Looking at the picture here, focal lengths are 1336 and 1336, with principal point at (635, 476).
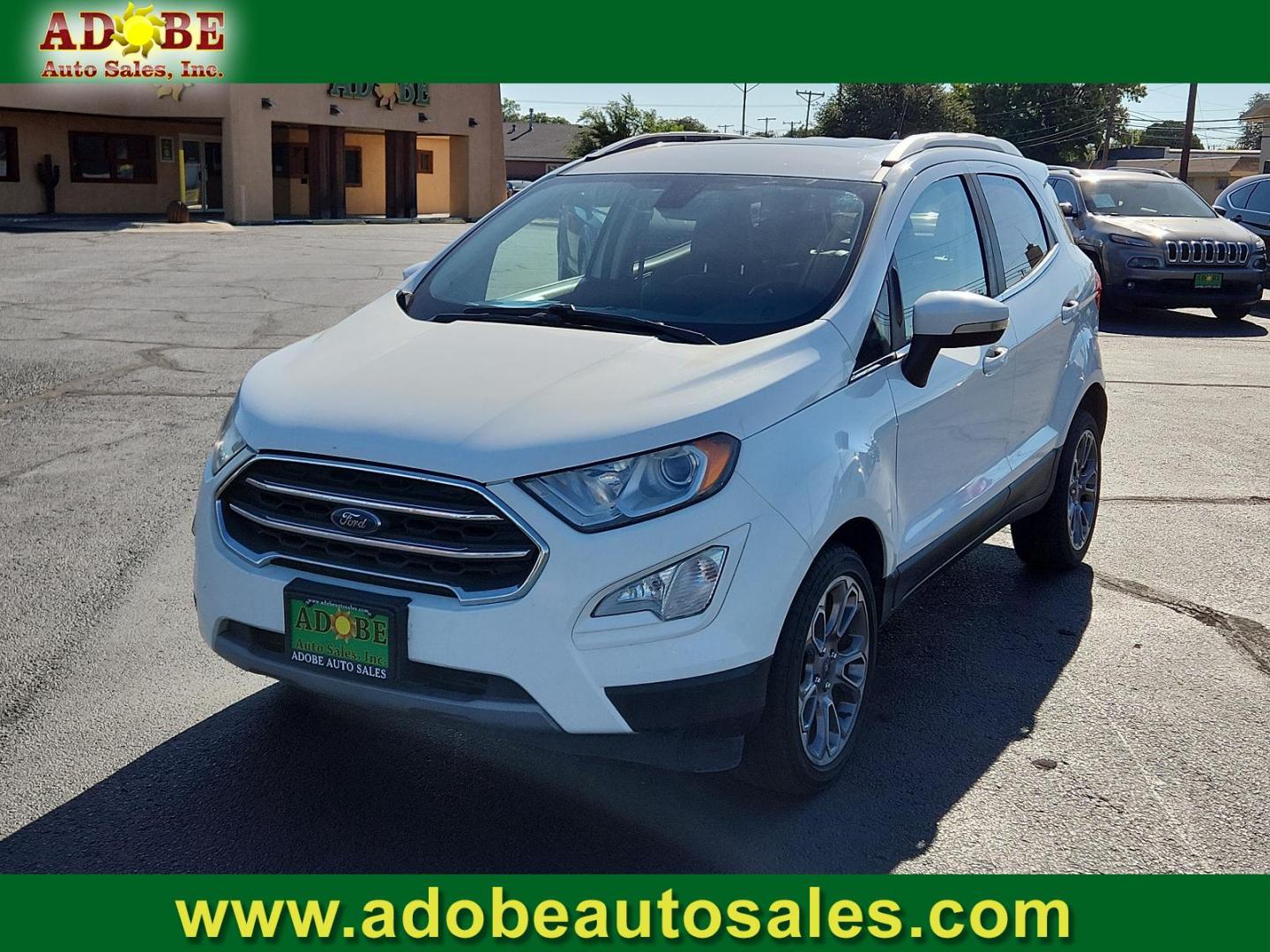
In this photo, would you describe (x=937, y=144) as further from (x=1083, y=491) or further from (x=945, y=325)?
(x=1083, y=491)

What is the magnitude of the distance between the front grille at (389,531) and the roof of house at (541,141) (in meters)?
82.8

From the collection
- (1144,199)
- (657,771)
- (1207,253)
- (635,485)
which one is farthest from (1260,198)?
(635,485)

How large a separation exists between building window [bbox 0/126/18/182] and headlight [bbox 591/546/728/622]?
119 feet

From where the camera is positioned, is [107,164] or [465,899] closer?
[465,899]

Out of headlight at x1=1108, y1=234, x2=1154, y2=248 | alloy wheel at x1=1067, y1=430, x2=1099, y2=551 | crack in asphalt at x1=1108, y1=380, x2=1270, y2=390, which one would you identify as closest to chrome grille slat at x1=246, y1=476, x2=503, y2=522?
alloy wheel at x1=1067, y1=430, x2=1099, y2=551

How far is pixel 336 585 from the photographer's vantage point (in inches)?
138

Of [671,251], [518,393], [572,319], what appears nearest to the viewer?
[518,393]

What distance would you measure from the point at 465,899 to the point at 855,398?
1.81m

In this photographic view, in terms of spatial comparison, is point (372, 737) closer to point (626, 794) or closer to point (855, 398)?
point (626, 794)

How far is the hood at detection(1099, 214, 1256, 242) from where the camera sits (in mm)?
15547

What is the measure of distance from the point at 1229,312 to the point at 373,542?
15343mm

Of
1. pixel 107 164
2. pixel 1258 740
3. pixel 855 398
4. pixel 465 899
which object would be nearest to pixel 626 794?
pixel 465 899

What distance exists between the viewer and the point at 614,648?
3316mm

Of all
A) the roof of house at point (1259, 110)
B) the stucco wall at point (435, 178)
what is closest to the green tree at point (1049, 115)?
the roof of house at point (1259, 110)
